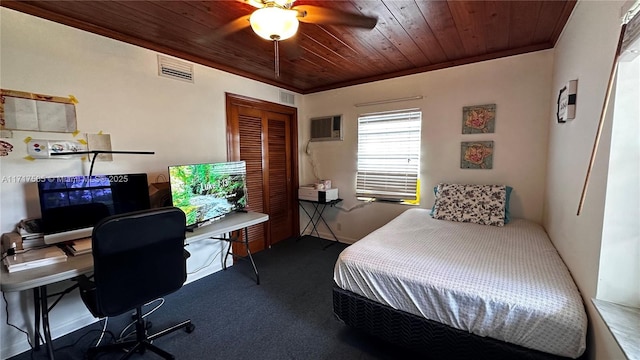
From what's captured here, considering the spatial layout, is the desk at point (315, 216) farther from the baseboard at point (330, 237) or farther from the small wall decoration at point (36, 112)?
the small wall decoration at point (36, 112)

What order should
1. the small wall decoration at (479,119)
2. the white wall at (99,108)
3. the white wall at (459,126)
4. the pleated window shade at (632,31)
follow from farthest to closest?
the small wall decoration at (479,119)
the white wall at (459,126)
the white wall at (99,108)
the pleated window shade at (632,31)

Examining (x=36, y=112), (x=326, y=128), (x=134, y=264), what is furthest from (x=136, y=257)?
(x=326, y=128)

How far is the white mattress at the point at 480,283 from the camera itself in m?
1.21

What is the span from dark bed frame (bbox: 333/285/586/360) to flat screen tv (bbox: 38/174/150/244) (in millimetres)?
1813

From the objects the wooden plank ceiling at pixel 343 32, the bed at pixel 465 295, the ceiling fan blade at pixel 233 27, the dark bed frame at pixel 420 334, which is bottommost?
the dark bed frame at pixel 420 334

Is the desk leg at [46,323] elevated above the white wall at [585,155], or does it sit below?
below

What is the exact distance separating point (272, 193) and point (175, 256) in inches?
85.6

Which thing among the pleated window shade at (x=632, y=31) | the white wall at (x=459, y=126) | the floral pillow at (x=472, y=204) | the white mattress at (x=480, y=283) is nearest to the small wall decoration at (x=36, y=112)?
the white mattress at (x=480, y=283)

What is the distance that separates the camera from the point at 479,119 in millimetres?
2852

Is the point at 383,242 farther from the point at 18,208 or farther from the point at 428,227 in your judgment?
the point at 18,208

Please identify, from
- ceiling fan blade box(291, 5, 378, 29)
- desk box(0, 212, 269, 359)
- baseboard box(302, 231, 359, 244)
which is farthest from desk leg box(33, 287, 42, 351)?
baseboard box(302, 231, 359, 244)

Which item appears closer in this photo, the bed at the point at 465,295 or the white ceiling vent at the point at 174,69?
the bed at the point at 465,295

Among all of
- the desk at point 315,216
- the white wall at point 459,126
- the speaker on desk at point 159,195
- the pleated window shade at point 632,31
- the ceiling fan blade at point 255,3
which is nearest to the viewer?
the pleated window shade at point 632,31

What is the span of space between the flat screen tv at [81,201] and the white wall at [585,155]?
9.52 ft
